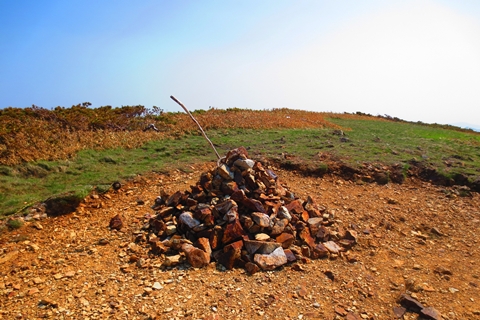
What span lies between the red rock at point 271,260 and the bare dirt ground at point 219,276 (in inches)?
4.5

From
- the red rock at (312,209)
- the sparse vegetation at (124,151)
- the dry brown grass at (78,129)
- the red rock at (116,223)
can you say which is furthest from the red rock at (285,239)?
the dry brown grass at (78,129)

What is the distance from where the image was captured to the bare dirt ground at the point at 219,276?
366cm

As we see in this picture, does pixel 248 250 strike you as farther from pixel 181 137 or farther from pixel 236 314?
pixel 181 137

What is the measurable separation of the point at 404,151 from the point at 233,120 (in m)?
7.95

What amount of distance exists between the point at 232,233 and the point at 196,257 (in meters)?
0.64

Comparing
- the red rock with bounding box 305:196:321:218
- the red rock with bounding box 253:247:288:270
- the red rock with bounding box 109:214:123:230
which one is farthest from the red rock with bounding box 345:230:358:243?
the red rock with bounding box 109:214:123:230

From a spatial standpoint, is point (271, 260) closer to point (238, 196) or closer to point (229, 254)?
point (229, 254)

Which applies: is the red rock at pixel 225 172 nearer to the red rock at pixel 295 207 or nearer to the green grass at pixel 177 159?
the red rock at pixel 295 207

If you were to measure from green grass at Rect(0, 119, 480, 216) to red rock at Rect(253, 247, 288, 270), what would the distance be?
147 inches

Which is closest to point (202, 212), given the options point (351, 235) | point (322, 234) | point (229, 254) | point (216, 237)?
point (216, 237)

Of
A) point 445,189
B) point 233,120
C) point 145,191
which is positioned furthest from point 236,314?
point 233,120

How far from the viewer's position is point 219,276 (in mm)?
4223

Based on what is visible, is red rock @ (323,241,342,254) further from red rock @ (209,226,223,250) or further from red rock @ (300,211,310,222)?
red rock @ (209,226,223,250)

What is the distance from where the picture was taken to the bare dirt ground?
3664mm
